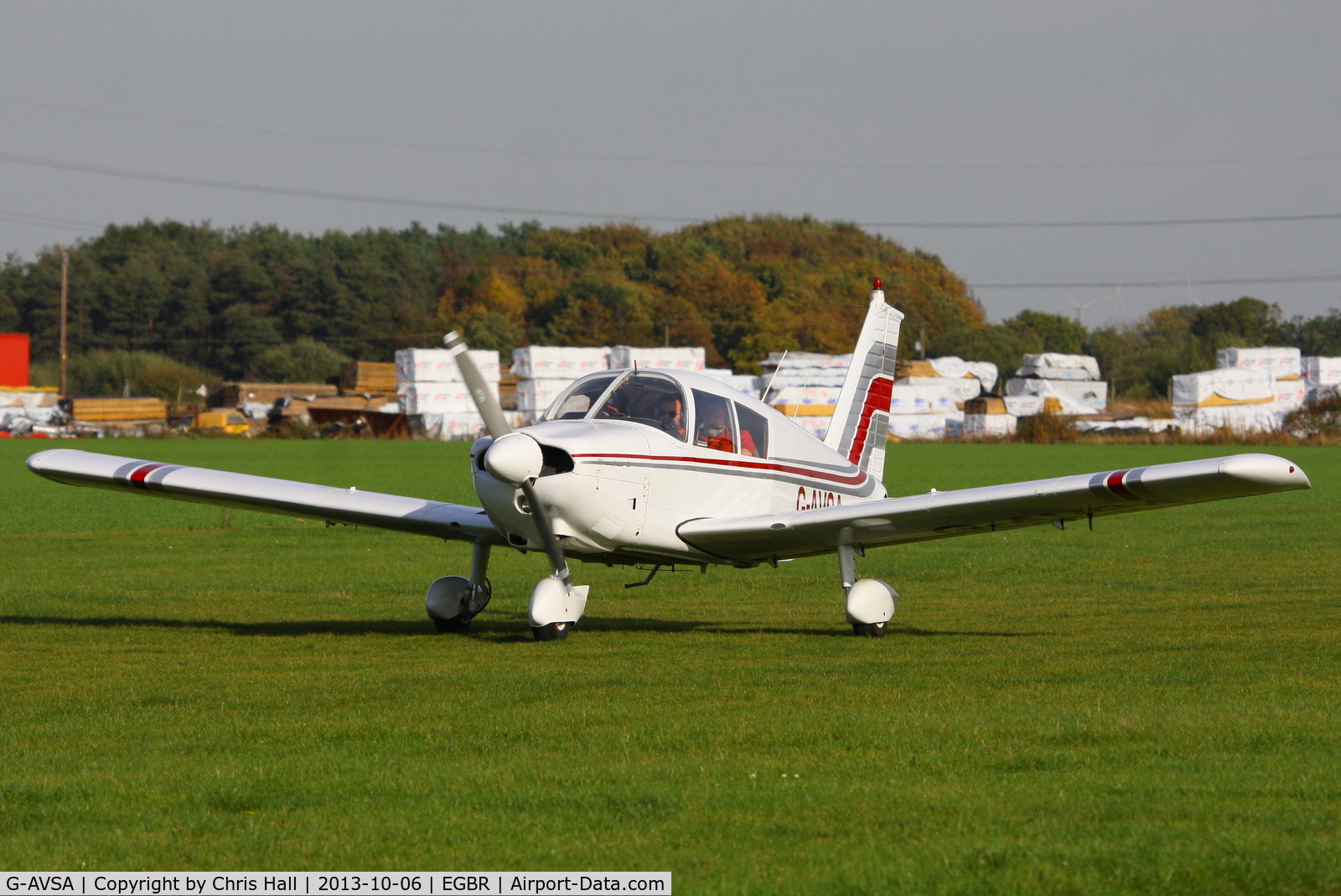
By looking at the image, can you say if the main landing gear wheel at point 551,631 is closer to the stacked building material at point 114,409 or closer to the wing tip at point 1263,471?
the wing tip at point 1263,471

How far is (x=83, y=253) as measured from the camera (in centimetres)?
11662

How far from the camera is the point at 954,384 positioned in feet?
288

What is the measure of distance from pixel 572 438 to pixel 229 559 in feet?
38.4

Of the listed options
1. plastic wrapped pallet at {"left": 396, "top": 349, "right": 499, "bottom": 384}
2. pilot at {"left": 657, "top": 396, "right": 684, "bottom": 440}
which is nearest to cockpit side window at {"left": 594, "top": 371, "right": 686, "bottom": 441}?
pilot at {"left": 657, "top": 396, "right": 684, "bottom": 440}

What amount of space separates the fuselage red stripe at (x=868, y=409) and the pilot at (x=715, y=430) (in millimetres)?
3164

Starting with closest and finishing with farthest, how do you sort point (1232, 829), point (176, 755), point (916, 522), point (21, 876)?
point (21, 876) < point (1232, 829) < point (176, 755) < point (916, 522)

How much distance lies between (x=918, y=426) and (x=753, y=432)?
236 feet

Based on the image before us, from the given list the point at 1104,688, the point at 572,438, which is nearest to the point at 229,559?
the point at 572,438

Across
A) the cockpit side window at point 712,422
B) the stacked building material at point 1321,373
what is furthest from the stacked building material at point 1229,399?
the cockpit side window at point 712,422

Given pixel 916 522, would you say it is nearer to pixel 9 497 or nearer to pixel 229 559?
pixel 229 559

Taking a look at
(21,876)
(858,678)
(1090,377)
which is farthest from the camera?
(1090,377)

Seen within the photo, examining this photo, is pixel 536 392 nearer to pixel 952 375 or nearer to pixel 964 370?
pixel 952 375

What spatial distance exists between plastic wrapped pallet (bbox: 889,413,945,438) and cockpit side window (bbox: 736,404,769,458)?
6971 centimetres
